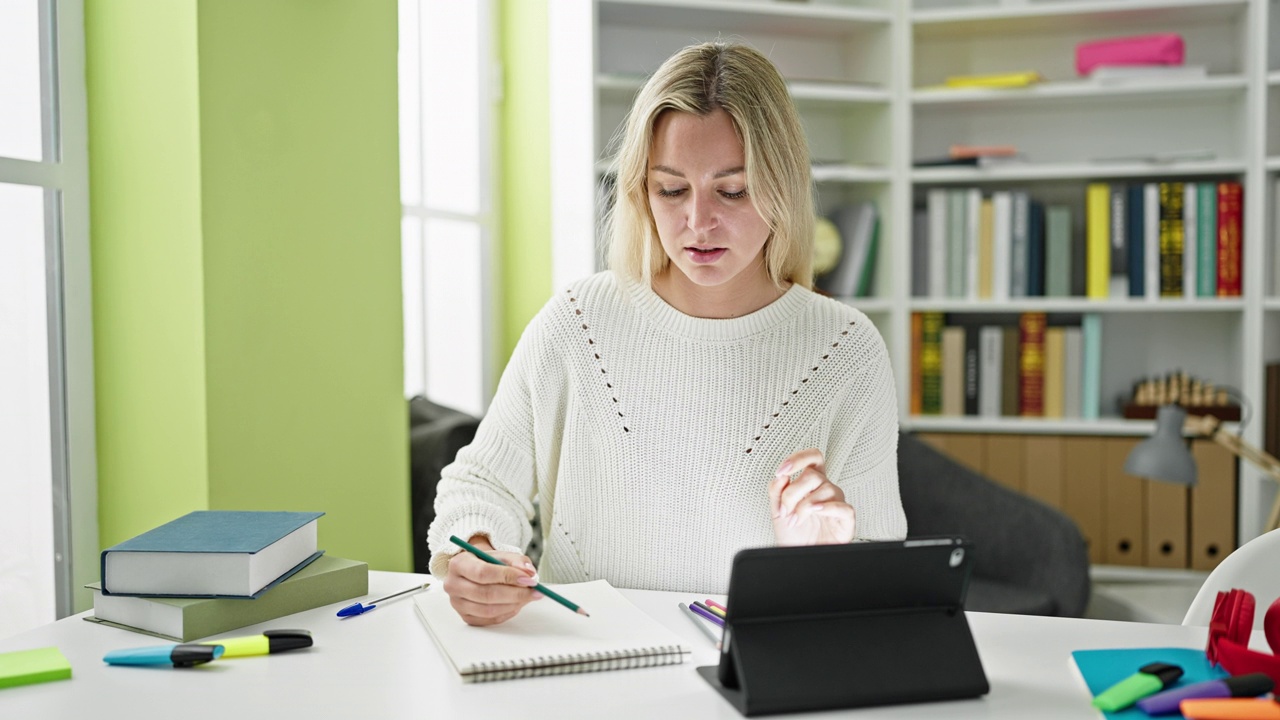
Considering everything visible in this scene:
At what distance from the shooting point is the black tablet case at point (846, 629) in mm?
828

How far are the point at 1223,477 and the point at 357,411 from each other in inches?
98.0

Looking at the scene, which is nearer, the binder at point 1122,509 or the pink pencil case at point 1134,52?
the pink pencil case at point 1134,52

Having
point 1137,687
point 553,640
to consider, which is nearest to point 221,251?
point 553,640

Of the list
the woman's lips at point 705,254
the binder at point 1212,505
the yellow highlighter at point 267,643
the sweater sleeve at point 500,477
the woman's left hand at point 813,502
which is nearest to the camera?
the yellow highlighter at point 267,643

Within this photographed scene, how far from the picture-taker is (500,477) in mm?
1381

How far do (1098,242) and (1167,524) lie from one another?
0.84m

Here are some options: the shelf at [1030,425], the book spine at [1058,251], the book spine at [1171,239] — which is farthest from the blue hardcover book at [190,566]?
the book spine at [1171,239]

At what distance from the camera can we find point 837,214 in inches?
137

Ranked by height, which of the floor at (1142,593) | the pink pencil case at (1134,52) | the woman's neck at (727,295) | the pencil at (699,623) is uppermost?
the pink pencil case at (1134,52)

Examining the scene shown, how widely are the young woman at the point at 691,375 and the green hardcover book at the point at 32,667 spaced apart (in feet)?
1.54

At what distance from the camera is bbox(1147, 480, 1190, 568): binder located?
10.5ft

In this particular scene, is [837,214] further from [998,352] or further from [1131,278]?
[1131,278]

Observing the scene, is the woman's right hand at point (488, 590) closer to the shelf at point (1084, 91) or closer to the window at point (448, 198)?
the window at point (448, 198)

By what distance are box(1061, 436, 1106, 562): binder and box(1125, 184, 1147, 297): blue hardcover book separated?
46cm
